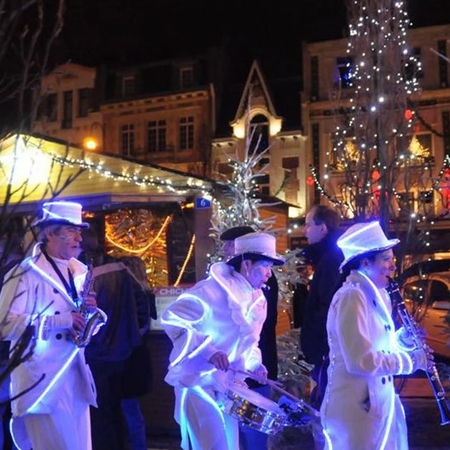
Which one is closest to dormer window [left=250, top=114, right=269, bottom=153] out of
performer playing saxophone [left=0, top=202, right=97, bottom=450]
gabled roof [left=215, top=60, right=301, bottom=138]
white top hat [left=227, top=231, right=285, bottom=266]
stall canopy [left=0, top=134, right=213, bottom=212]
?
gabled roof [left=215, top=60, right=301, bottom=138]

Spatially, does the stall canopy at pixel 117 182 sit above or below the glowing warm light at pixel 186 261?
above

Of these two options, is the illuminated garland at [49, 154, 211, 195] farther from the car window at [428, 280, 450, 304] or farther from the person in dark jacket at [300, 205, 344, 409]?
the car window at [428, 280, 450, 304]

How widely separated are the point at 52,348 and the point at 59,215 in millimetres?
909

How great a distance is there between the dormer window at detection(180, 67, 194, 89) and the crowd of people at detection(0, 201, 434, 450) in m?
32.4

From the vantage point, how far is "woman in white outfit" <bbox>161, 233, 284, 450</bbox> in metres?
4.30

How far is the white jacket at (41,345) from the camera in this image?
4145 mm

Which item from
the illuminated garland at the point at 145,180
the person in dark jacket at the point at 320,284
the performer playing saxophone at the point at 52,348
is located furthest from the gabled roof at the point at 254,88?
the performer playing saxophone at the point at 52,348

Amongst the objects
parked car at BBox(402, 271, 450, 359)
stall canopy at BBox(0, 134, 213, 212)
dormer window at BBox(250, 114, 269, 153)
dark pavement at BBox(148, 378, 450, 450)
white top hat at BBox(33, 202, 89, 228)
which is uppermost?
dormer window at BBox(250, 114, 269, 153)

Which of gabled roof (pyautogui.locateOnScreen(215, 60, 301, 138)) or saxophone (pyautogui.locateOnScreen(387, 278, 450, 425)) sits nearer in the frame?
saxophone (pyautogui.locateOnScreen(387, 278, 450, 425))

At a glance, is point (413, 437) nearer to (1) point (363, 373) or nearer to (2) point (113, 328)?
(2) point (113, 328)

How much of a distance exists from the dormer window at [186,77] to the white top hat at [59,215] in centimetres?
3308

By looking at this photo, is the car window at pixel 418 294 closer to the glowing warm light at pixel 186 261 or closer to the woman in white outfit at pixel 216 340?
the glowing warm light at pixel 186 261

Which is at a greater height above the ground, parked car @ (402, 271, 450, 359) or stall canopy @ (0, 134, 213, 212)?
stall canopy @ (0, 134, 213, 212)

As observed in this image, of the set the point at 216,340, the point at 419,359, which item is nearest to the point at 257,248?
the point at 216,340
